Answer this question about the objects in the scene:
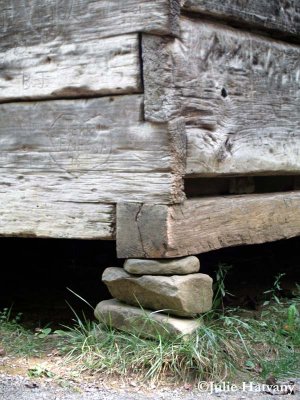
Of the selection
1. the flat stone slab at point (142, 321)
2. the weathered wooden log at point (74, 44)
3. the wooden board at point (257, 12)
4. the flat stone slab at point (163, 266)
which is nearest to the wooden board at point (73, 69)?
the weathered wooden log at point (74, 44)

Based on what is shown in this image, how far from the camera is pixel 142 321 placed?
3.34 m

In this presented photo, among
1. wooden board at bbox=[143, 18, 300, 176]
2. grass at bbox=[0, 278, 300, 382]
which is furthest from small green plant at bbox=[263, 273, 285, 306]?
wooden board at bbox=[143, 18, 300, 176]

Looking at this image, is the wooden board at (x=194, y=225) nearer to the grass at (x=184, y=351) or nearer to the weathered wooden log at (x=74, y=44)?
the grass at (x=184, y=351)

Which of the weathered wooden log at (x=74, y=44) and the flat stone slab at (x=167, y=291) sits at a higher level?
the weathered wooden log at (x=74, y=44)

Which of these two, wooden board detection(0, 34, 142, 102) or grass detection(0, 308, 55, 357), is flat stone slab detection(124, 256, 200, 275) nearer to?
grass detection(0, 308, 55, 357)

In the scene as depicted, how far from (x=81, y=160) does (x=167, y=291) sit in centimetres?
85

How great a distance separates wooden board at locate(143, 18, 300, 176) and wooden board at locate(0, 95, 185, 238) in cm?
14

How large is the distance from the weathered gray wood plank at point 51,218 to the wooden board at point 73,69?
0.59 metres

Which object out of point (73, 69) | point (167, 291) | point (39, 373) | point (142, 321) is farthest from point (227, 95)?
point (39, 373)

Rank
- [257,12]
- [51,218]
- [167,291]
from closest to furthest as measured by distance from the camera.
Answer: [167,291] < [51,218] < [257,12]

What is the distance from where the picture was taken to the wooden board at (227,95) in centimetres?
322

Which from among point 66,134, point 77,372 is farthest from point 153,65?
point 77,372

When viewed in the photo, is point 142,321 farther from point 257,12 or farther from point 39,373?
point 257,12

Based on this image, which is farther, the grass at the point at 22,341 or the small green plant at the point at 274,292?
the small green plant at the point at 274,292
